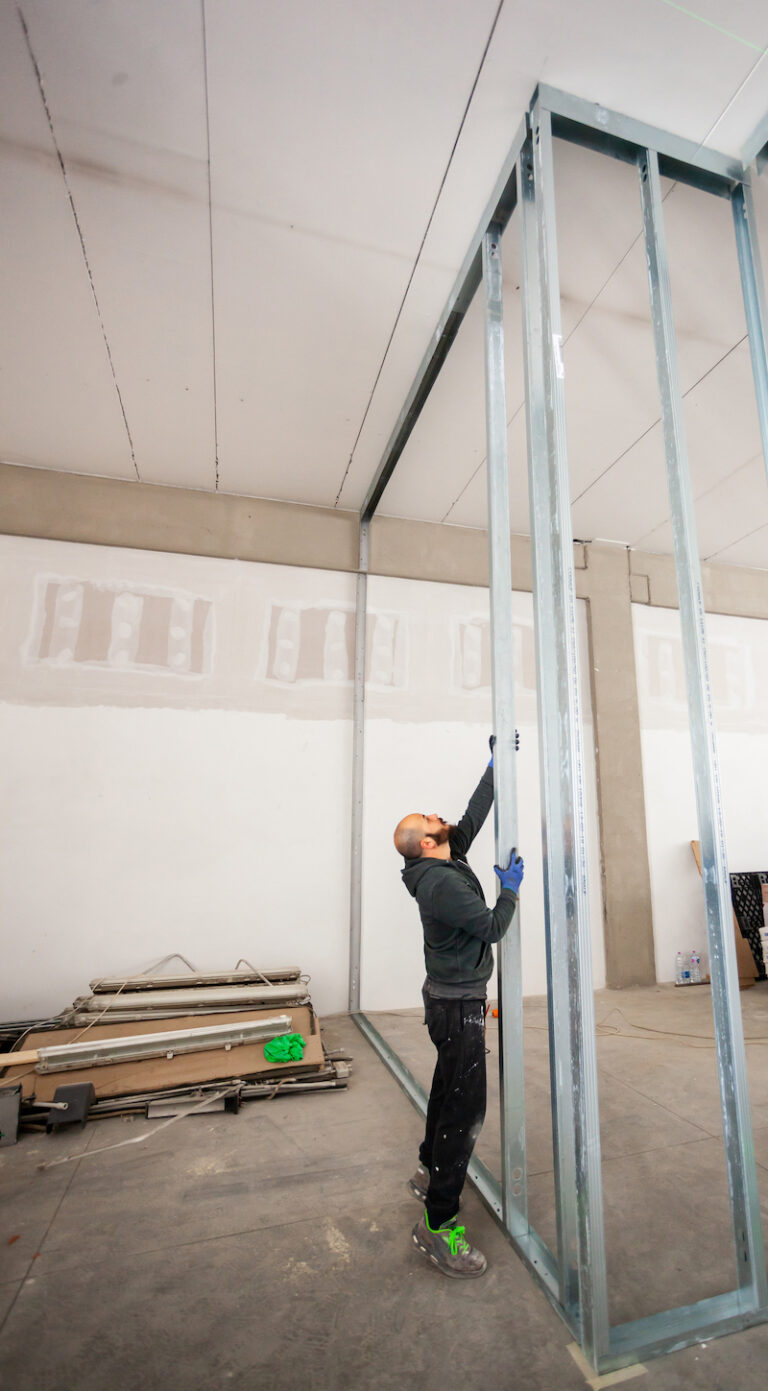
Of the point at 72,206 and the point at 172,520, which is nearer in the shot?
the point at 72,206

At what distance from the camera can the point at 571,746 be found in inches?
62.9

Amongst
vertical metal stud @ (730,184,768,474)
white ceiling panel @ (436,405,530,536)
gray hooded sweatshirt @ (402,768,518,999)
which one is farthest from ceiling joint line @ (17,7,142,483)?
gray hooded sweatshirt @ (402,768,518,999)

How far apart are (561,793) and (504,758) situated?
1.29ft

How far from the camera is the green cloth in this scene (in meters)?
2.89

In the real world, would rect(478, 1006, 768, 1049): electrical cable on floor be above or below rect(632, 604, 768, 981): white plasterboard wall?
below

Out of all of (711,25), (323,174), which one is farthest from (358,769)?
(711,25)

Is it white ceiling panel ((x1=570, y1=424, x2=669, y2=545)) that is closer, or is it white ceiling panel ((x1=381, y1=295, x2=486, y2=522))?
white ceiling panel ((x1=381, y1=295, x2=486, y2=522))

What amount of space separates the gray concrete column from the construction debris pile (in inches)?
95.8

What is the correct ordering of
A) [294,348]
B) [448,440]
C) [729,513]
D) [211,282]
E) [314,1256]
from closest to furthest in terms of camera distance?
[314,1256] → [211,282] → [294,348] → [448,440] → [729,513]

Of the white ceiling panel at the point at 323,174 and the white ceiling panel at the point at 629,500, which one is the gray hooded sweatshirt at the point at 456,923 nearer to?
the white ceiling panel at the point at 323,174

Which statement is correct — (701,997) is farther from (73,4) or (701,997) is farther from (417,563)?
(73,4)

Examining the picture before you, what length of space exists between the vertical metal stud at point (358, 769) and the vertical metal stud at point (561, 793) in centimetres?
249

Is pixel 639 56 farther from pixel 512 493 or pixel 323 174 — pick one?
pixel 512 493

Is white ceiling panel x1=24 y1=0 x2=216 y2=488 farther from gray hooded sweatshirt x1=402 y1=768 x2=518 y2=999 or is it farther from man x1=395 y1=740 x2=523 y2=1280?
gray hooded sweatshirt x1=402 y1=768 x2=518 y2=999
